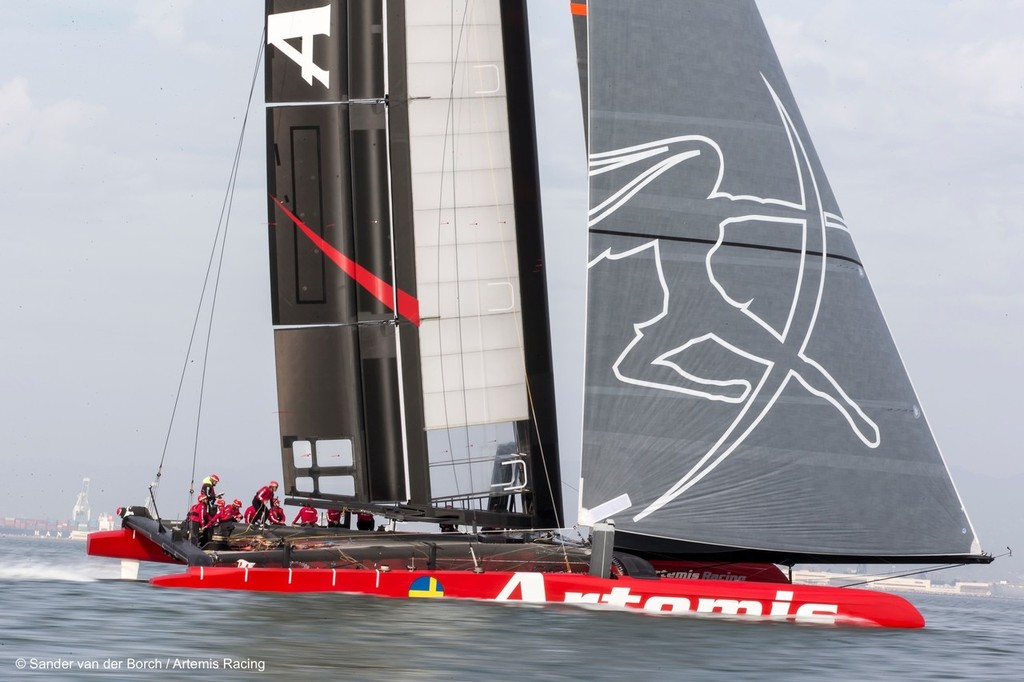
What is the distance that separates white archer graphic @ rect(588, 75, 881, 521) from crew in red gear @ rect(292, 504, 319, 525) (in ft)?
13.9

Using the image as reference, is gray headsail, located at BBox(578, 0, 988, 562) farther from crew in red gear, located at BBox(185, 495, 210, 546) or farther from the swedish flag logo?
crew in red gear, located at BBox(185, 495, 210, 546)

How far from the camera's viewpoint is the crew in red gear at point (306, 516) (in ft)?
51.2

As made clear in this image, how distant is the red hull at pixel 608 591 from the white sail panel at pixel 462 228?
8.27ft

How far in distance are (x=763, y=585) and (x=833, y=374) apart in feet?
7.11

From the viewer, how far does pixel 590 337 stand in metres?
13.4

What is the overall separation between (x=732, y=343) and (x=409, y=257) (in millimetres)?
3699

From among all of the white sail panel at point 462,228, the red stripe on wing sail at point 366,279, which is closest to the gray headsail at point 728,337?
the white sail panel at point 462,228

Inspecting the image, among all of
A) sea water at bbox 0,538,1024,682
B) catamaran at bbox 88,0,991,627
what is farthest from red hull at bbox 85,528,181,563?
sea water at bbox 0,538,1024,682

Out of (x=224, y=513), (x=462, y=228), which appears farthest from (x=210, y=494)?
(x=462, y=228)

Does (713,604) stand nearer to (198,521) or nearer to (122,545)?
(198,521)

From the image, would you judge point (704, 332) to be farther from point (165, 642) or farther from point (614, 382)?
point (165, 642)

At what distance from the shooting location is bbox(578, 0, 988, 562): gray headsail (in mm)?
13086

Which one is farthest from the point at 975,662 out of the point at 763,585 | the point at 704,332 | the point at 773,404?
the point at 704,332

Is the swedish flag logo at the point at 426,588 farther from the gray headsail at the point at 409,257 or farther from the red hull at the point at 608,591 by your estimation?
the gray headsail at the point at 409,257
